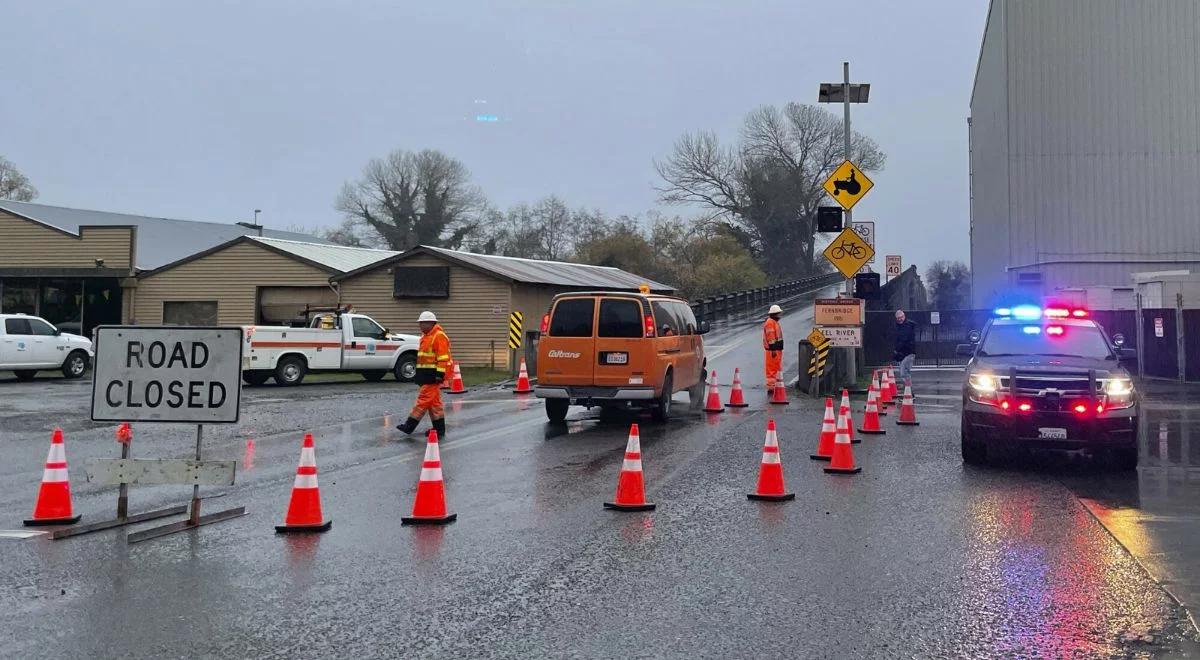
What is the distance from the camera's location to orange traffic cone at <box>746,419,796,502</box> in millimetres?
9844

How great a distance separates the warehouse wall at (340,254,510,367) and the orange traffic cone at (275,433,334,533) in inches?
974

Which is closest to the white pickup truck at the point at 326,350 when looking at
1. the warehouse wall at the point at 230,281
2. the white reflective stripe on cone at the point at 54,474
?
the warehouse wall at the point at 230,281

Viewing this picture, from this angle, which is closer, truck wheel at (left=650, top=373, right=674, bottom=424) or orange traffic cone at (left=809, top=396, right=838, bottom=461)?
orange traffic cone at (left=809, top=396, right=838, bottom=461)

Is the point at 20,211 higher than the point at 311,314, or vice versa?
the point at 20,211

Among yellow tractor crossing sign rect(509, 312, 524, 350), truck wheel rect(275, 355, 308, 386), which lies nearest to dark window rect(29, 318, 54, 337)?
truck wheel rect(275, 355, 308, 386)

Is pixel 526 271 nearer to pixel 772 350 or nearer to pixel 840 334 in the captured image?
pixel 840 334

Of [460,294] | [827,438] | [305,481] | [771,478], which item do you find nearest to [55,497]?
[305,481]

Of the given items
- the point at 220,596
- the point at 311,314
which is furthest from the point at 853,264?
the point at 311,314

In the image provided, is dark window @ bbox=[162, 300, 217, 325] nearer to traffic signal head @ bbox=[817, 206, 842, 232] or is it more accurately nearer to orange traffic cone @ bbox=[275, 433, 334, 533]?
traffic signal head @ bbox=[817, 206, 842, 232]

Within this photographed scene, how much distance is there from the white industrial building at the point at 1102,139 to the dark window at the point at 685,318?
19.1m

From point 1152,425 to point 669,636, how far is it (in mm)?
13823

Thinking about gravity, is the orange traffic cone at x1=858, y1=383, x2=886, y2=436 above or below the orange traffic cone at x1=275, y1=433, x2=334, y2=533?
above

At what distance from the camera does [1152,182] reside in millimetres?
33656

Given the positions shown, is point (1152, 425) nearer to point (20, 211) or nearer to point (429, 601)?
point (429, 601)
